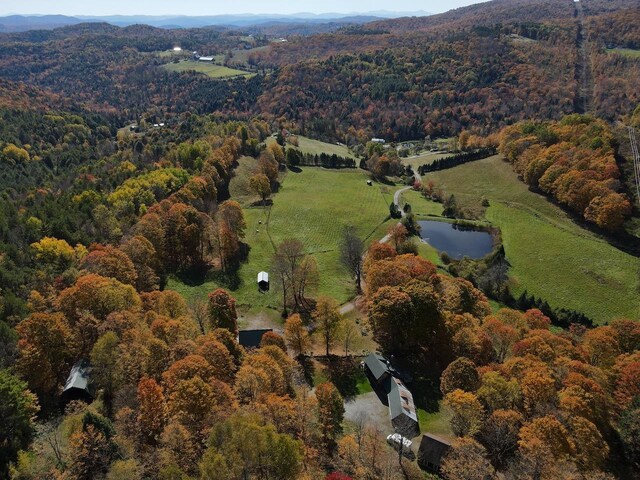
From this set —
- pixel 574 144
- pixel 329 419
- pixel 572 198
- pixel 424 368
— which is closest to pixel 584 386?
pixel 424 368

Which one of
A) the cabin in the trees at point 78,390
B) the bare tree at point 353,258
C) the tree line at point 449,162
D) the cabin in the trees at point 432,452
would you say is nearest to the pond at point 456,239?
the bare tree at point 353,258

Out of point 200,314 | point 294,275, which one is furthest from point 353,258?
point 200,314

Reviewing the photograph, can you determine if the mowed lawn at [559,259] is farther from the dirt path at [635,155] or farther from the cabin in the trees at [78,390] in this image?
the cabin in the trees at [78,390]

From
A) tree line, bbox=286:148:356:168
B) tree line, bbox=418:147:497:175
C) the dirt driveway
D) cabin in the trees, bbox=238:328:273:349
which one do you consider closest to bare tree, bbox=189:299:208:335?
cabin in the trees, bbox=238:328:273:349

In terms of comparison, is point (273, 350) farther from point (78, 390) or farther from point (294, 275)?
point (294, 275)

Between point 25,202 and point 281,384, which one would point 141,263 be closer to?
point 281,384
